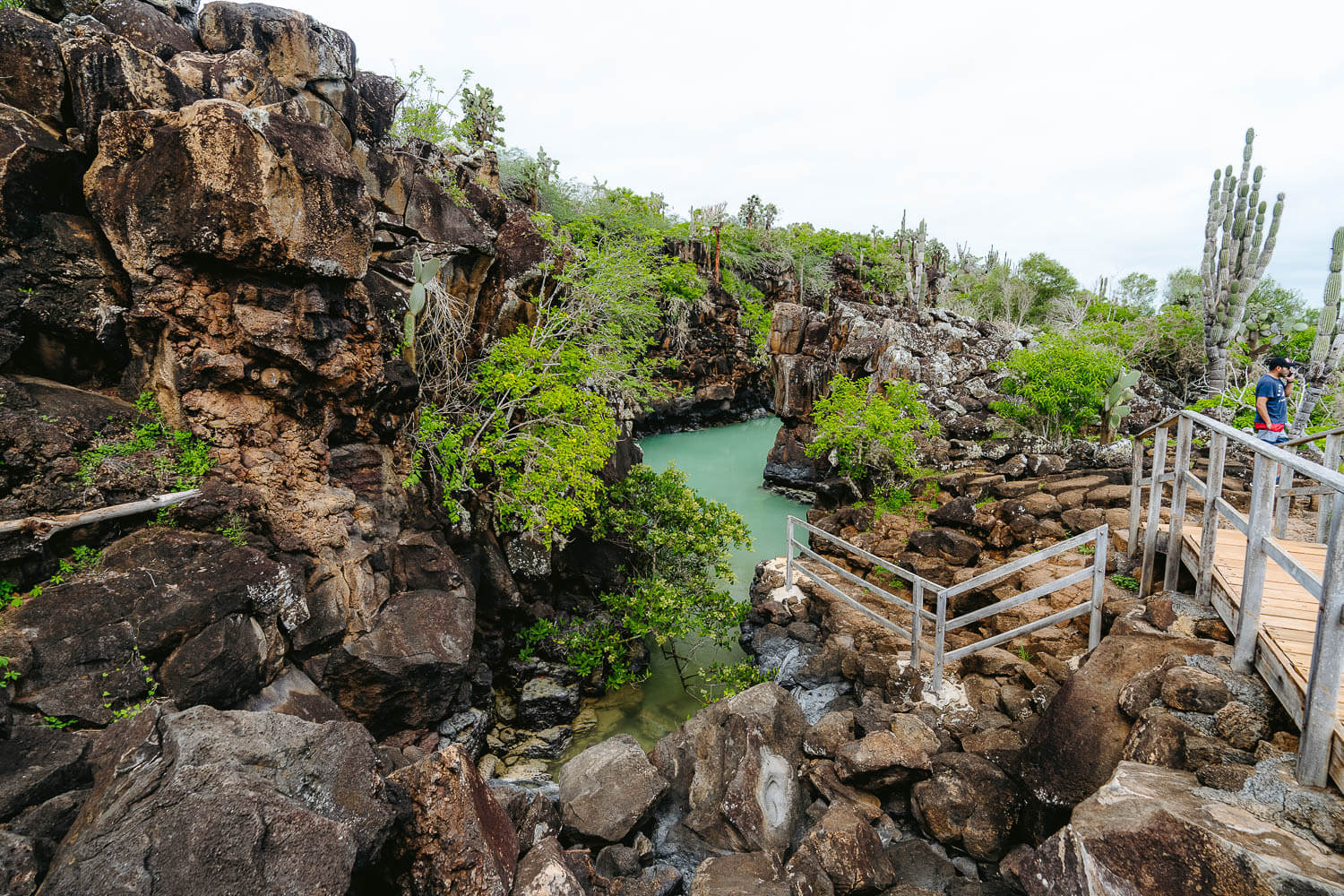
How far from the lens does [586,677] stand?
9.80 meters

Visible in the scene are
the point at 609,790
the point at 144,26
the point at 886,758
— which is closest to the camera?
the point at 886,758

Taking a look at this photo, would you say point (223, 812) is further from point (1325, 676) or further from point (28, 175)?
point (28, 175)

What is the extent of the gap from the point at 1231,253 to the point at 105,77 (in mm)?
15769

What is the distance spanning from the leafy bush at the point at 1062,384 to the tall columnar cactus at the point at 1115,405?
126mm

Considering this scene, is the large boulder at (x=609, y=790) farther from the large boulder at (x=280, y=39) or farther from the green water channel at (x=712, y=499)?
the large boulder at (x=280, y=39)

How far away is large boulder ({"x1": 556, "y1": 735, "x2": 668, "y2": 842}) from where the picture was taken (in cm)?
519

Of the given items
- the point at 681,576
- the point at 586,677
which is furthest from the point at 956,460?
the point at 586,677

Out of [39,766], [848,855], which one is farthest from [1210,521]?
[39,766]

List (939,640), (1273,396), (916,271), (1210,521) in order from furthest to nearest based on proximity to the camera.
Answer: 1. (916,271)
2. (1273,396)
3. (939,640)
4. (1210,521)

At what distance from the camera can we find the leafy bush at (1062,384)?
1314 centimetres

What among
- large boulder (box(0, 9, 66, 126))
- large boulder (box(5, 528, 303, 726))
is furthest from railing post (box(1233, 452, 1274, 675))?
large boulder (box(0, 9, 66, 126))

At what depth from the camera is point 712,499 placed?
72.5 ft

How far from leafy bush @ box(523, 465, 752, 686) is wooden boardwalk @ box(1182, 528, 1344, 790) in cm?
629

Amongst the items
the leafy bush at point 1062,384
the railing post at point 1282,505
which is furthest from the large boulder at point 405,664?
the leafy bush at point 1062,384
